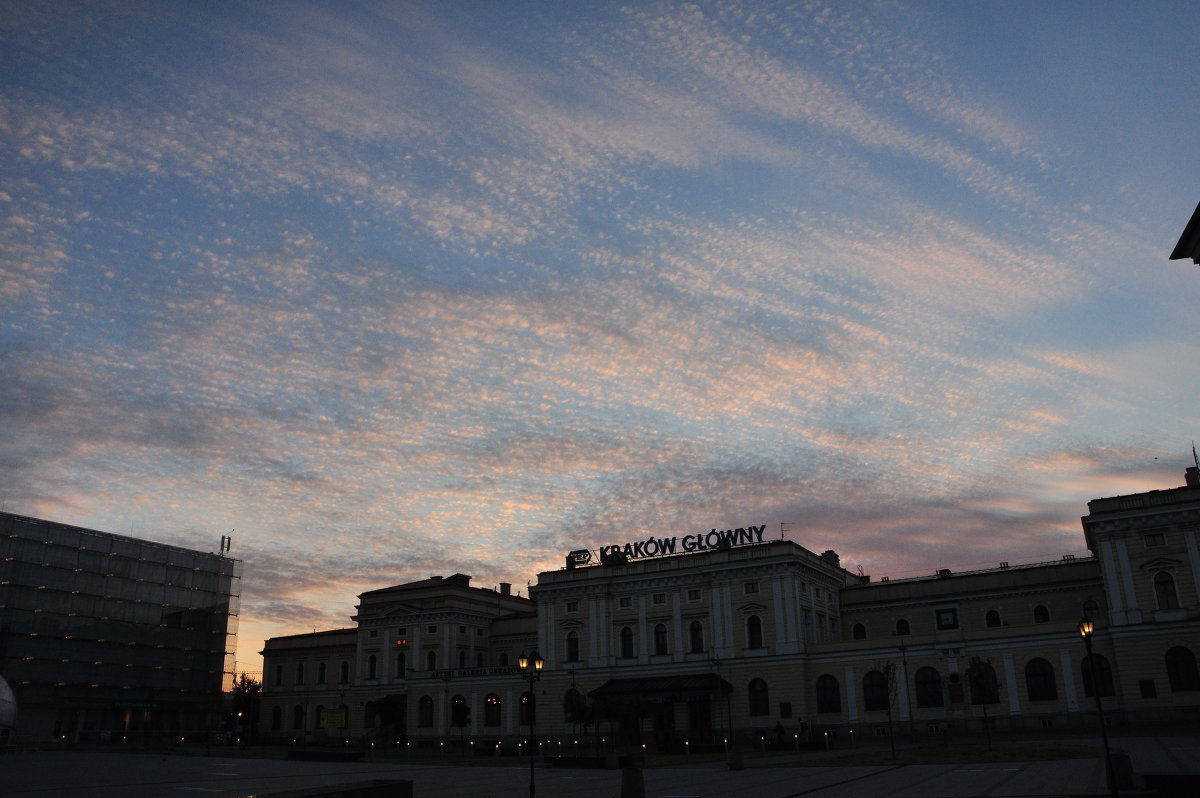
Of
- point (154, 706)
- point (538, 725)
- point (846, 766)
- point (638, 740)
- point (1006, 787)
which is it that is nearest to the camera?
point (1006, 787)

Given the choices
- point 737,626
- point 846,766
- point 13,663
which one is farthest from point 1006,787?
point 13,663

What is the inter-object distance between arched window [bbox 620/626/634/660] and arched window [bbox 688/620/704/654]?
626cm

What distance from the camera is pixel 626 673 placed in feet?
281

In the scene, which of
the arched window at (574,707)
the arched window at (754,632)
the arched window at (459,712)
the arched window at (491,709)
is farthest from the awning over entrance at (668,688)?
the arched window at (459,712)

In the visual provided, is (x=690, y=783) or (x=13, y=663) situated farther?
(x=13, y=663)

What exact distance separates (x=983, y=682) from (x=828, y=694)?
13.4 m

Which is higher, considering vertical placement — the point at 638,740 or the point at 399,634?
the point at 399,634

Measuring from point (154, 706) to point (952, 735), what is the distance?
9415 centimetres

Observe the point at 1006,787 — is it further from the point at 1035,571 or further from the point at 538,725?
the point at 538,725

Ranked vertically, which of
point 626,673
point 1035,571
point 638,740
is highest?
point 1035,571

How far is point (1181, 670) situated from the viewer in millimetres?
62062

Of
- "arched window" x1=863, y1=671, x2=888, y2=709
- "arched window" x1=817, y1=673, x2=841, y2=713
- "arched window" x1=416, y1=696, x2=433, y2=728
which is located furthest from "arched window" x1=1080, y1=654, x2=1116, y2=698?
"arched window" x1=416, y1=696, x2=433, y2=728

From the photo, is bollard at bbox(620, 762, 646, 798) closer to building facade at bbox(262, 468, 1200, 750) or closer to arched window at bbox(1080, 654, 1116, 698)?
building facade at bbox(262, 468, 1200, 750)

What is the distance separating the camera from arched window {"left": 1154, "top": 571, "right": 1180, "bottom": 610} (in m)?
64.2
